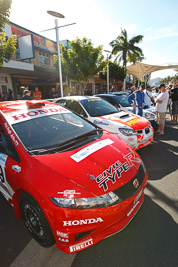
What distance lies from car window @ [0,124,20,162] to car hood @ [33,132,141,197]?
1.08 feet

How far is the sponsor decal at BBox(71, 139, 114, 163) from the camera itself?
2.08m

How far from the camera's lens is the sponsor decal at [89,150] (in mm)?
2077

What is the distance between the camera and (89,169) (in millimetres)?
1915

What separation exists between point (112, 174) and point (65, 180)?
55cm

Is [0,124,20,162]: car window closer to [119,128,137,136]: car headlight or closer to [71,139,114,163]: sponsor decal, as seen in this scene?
[71,139,114,163]: sponsor decal

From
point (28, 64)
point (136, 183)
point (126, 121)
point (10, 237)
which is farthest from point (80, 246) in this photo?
point (28, 64)

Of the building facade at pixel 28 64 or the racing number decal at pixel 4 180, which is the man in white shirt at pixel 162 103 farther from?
the building facade at pixel 28 64

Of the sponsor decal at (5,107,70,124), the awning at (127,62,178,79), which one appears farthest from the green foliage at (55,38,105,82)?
the awning at (127,62,178,79)

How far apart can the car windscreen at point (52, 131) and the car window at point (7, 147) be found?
15cm

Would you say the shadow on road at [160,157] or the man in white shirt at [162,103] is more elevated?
the man in white shirt at [162,103]

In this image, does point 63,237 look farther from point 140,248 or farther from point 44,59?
point 44,59

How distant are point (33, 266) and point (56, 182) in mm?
941

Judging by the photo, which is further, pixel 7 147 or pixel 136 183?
pixel 7 147

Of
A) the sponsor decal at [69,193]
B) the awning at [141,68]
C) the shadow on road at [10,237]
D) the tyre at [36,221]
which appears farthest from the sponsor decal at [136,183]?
the awning at [141,68]
